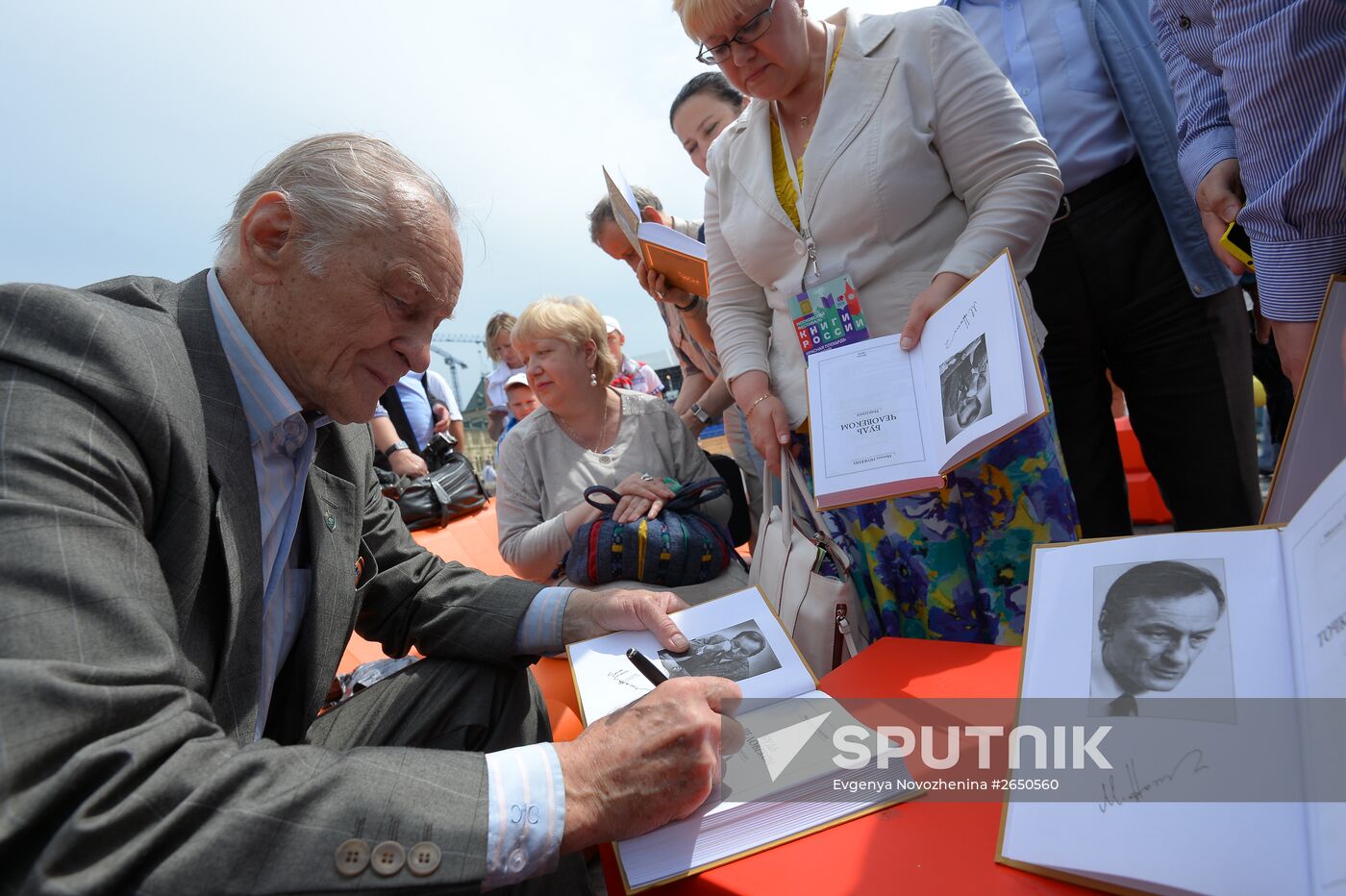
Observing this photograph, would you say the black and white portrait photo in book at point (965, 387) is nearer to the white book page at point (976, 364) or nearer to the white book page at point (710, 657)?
the white book page at point (976, 364)

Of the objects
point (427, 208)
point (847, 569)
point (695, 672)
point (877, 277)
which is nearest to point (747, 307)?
point (877, 277)

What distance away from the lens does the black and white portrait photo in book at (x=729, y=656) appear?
1237mm

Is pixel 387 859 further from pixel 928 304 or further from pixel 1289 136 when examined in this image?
pixel 1289 136

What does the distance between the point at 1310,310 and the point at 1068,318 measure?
2.76 feet

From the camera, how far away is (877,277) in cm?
175

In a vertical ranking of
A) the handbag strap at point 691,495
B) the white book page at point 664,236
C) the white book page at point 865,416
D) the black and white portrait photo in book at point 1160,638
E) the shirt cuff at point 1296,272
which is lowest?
the black and white portrait photo in book at point 1160,638

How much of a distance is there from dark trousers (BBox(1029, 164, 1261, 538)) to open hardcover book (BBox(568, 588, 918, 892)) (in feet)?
4.42

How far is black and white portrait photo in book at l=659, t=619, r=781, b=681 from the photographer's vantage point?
48.7 inches

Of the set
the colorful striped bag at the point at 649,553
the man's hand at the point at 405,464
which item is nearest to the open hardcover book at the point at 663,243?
the colorful striped bag at the point at 649,553

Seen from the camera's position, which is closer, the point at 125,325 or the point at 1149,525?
the point at 125,325

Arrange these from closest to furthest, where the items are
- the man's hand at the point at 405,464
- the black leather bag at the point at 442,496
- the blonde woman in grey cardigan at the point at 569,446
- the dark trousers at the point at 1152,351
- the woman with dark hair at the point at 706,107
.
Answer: the dark trousers at the point at 1152,351 < the blonde woman in grey cardigan at the point at 569,446 < the woman with dark hair at the point at 706,107 < the black leather bag at the point at 442,496 < the man's hand at the point at 405,464

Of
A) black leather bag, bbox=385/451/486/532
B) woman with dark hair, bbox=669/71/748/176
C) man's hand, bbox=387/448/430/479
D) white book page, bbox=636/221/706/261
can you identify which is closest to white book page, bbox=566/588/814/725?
white book page, bbox=636/221/706/261

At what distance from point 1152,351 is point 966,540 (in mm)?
832

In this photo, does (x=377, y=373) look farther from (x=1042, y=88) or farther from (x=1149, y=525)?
(x=1149, y=525)
